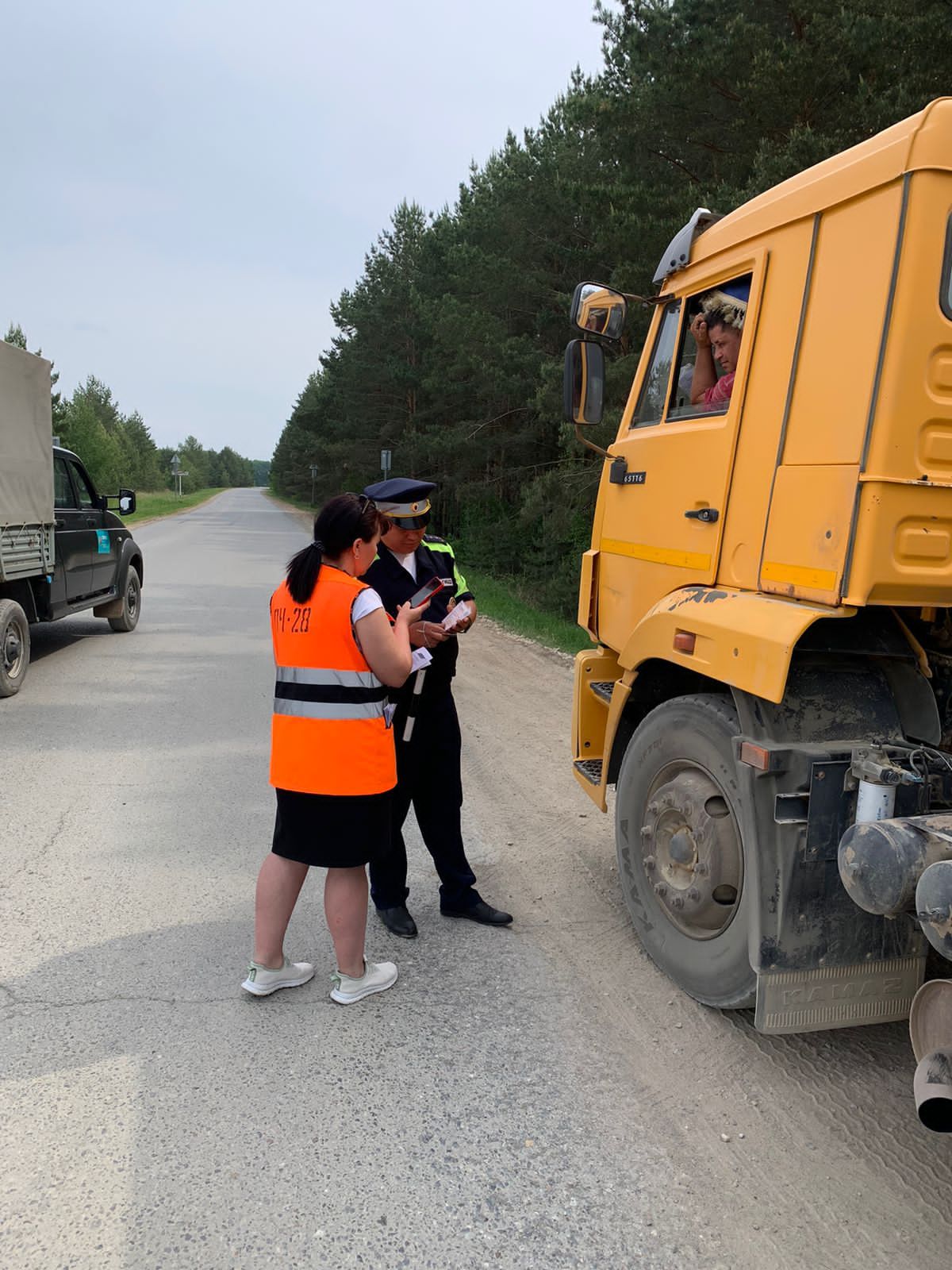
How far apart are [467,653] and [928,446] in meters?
8.67

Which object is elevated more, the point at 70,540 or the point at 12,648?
the point at 70,540

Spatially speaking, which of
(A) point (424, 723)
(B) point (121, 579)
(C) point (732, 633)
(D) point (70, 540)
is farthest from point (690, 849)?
(B) point (121, 579)

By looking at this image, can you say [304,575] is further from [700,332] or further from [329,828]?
[700,332]

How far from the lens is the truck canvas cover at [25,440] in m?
7.90

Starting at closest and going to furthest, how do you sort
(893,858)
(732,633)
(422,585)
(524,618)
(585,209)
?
(893,858)
(732,633)
(422,585)
(585,209)
(524,618)

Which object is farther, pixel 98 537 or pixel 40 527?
pixel 98 537

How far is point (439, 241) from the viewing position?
23312 millimetres

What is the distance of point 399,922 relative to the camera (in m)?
3.79

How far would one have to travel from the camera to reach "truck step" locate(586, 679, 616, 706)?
408 cm

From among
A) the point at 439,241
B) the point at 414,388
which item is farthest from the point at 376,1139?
the point at 414,388

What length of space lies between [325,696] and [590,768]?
62.5 inches

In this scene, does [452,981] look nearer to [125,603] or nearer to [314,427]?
[125,603]

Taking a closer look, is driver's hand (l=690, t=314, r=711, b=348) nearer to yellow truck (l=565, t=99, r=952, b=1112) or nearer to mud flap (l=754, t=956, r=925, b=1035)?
yellow truck (l=565, t=99, r=952, b=1112)

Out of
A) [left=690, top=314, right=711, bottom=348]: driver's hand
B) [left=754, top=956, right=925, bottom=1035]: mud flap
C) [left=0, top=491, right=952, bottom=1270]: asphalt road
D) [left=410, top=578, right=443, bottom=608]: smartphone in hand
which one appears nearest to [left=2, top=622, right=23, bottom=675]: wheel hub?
[left=0, top=491, right=952, bottom=1270]: asphalt road
